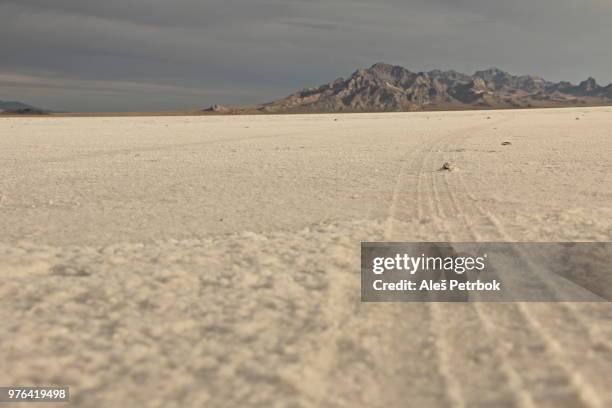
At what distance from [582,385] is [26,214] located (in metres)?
7.28

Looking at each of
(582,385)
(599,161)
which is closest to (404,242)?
(582,385)

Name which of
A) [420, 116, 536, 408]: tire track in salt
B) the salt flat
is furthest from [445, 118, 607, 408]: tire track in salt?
[420, 116, 536, 408]: tire track in salt

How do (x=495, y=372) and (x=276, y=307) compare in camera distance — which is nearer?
(x=495, y=372)

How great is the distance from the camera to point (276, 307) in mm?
3994

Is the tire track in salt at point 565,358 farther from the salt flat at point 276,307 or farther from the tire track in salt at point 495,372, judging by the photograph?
the tire track in salt at point 495,372

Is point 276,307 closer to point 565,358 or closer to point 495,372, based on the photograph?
point 495,372

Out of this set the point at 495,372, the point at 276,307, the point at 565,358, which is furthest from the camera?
the point at 276,307

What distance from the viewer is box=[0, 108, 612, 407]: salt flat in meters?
2.92

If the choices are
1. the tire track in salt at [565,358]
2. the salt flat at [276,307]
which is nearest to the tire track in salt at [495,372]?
the salt flat at [276,307]

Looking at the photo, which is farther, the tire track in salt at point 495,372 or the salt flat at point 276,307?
the salt flat at point 276,307

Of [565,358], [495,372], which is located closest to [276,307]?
[495,372]

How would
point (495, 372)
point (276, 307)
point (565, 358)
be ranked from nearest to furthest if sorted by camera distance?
point (495, 372) → point (565, 358) → point (276, 307)

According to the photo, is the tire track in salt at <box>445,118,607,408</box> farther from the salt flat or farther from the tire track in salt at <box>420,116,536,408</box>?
the tire track in salt at <box>420,116,536,408</box>

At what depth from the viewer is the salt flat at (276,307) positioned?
292cm
